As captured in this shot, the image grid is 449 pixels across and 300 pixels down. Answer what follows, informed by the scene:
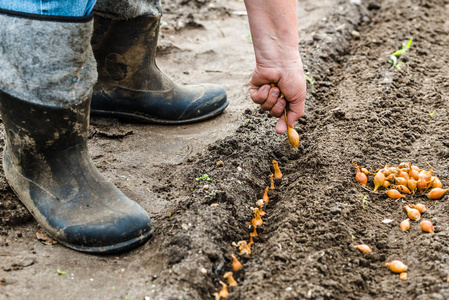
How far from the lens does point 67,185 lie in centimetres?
177

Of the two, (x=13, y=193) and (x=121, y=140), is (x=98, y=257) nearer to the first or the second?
(x=13, y=193)

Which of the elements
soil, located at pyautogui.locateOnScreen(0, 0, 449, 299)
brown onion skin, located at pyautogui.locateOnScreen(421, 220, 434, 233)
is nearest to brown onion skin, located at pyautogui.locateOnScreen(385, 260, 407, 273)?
soil, located at pyautogui.locateOnScreen(0, 0, 449, 299)

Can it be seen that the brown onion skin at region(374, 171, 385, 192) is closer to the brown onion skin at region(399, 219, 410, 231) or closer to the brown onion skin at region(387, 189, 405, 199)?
the brown onion skin at region(387, 189, 405, 199)

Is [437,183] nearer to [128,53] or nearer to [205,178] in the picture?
[205,178]

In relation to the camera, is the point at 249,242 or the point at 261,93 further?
the point at 261,93

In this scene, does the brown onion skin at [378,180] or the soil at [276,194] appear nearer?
the soil at [276,194]

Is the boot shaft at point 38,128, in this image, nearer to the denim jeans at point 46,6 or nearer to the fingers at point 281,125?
the denim jeans at point 46,6

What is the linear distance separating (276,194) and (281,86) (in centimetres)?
51

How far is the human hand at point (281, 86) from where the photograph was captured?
1.95 metres

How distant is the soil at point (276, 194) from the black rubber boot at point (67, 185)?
8 cm

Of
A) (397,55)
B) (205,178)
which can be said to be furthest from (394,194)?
(397,55)

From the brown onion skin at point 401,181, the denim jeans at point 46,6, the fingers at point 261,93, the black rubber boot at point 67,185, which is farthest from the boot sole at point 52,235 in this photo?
the brown onion skin at point 401,181

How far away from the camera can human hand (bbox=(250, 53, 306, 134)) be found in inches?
76.8

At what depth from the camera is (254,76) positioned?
2.04m
